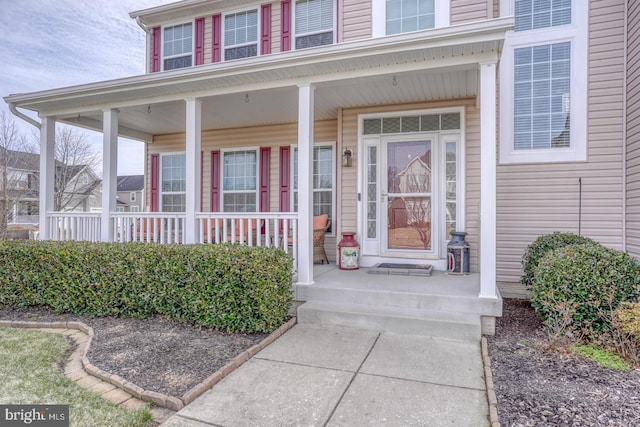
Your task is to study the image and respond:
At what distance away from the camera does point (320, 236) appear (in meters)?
6.14

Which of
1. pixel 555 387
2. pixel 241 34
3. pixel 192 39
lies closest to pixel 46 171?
pixel 192 39

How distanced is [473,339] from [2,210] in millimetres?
14859

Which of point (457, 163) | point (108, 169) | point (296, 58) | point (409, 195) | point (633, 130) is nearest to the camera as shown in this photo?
point (296, 58)

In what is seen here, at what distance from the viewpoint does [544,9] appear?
17.8ft

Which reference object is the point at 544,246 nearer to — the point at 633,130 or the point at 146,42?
the point at 633,130

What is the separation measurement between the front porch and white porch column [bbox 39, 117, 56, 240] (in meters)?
4.60

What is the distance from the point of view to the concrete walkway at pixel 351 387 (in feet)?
7.80

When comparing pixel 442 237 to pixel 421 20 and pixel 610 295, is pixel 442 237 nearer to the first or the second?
pixel 610 295

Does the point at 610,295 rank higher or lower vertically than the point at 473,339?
higher

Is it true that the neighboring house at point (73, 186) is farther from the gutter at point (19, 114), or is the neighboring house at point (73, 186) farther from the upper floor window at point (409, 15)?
the upper floor window at point (409, 15)

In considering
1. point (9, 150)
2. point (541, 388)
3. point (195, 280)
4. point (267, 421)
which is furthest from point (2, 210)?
point (541, 388)

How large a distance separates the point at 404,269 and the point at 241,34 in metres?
5.25

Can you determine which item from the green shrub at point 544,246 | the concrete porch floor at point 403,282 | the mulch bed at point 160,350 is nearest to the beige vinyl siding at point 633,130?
the green shrub at point 544,246

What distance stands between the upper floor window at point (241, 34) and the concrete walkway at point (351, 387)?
548 centimetres
